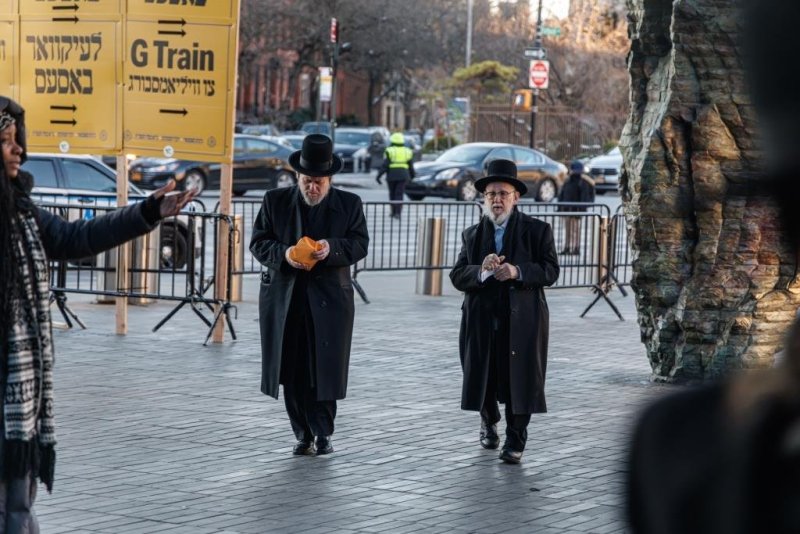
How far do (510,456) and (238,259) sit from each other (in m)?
8.38

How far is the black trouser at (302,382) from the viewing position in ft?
27.3

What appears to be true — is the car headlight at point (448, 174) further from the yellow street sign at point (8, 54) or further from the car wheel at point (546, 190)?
the yellow street sign at point (8, 54)

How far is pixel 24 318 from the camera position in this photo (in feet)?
14.9

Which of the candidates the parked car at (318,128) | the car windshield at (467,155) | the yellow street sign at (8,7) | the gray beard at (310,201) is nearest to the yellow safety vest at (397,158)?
the car windshield at (467,155)

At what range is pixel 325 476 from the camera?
7754mm

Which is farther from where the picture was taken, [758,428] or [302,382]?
[302,382]

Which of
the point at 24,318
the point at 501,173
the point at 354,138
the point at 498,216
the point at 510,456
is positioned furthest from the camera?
the point at 354,138

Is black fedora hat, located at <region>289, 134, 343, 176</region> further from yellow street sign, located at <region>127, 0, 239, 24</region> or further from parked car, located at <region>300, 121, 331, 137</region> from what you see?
parked car, located at <region>300, 121, 331, 137</region>

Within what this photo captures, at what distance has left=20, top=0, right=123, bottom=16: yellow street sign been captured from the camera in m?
12.9

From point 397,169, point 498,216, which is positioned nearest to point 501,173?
point 498,216

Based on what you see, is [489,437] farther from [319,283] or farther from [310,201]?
[310,201]

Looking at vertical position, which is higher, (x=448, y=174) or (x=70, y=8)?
(x=70, y=8)

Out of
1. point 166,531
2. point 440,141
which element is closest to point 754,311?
point 166,531

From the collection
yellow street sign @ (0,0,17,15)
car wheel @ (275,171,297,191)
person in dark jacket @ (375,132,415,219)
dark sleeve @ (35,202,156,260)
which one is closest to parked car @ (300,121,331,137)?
car wheel @ (275,171,297,191)
